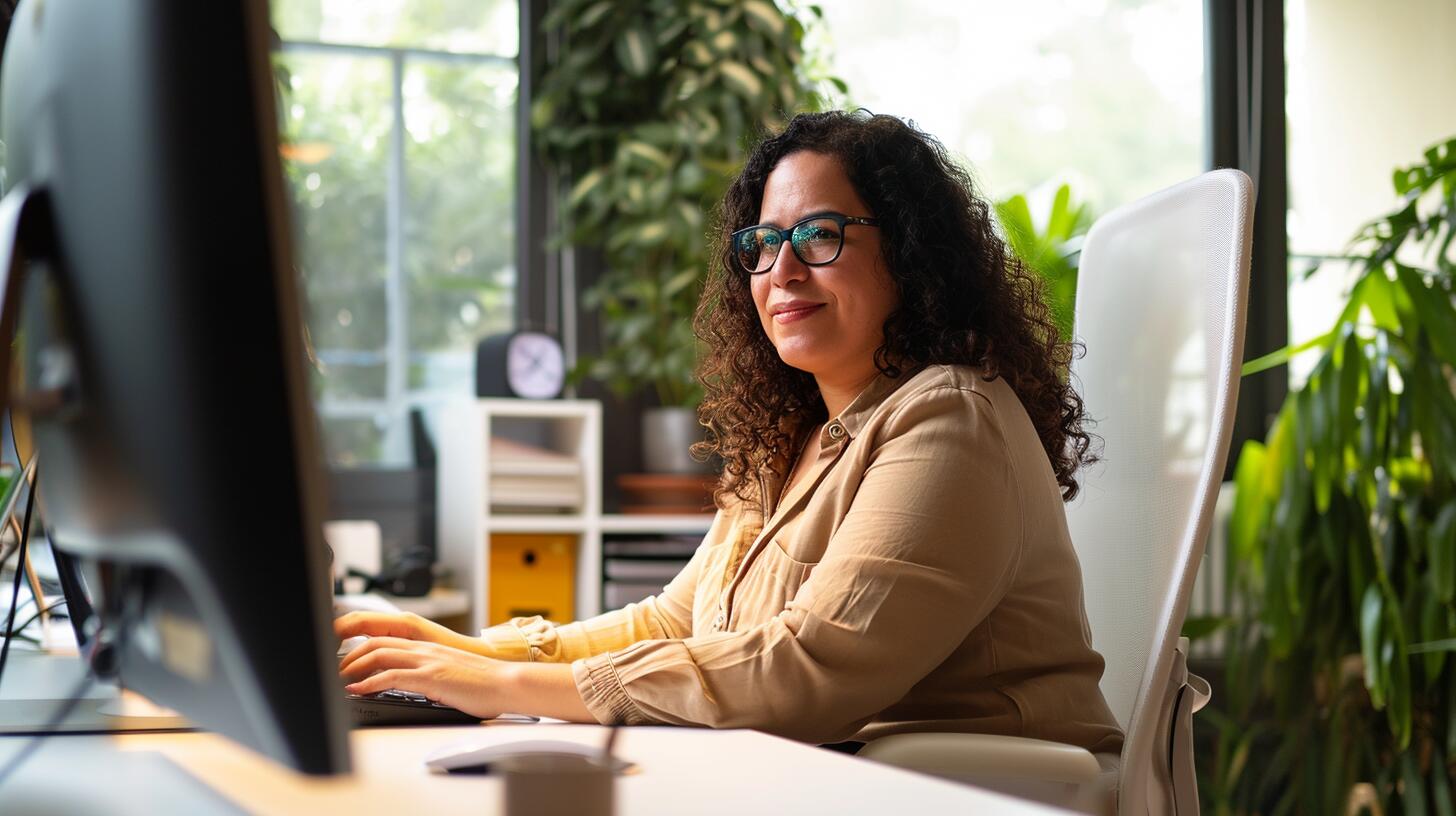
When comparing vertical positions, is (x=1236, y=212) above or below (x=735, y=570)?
above

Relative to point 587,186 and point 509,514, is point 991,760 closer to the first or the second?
point 509,514

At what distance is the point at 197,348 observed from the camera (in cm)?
49

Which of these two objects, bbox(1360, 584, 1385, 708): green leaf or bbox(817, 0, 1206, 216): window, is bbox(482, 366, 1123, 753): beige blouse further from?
bbox(817, 0, 1206, 216): window

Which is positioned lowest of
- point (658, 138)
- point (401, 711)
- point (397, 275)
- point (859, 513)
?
point (401, 711)

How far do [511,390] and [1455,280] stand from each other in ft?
6.25

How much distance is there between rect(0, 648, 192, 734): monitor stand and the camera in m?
0.98

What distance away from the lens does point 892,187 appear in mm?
1493

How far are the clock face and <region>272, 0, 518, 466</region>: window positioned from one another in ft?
1.31

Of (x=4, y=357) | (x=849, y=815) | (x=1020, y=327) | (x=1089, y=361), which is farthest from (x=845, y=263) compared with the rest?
(x=4, y=357)

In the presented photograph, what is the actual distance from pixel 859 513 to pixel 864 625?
0.40ft

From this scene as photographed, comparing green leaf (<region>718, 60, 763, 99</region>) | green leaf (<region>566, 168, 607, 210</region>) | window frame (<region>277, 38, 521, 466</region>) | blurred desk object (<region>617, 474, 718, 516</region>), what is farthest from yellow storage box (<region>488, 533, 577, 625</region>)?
green leaf (<region>718, 60, 763, 99</region>)

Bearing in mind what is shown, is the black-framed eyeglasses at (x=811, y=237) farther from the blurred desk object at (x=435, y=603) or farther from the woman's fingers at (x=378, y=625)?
the blurred desk object at (x=435, y=603)

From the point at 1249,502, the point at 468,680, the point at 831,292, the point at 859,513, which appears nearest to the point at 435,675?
the point at 468,680

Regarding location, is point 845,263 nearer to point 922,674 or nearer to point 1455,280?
point 922,674
